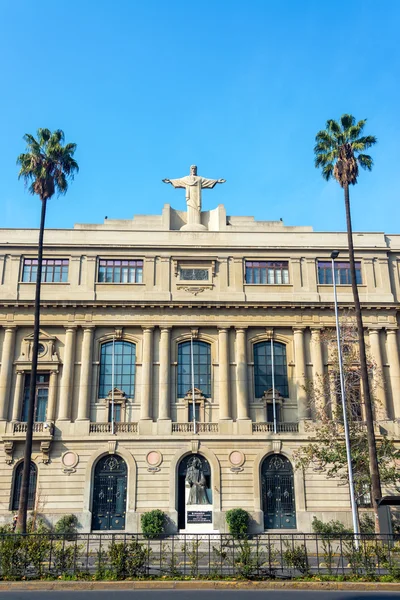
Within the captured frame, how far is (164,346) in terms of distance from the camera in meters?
38.9

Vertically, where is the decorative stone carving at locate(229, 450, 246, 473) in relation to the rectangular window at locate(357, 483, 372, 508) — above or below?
above

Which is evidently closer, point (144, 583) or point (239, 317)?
point (144, 583)

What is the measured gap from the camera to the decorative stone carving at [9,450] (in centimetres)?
3562

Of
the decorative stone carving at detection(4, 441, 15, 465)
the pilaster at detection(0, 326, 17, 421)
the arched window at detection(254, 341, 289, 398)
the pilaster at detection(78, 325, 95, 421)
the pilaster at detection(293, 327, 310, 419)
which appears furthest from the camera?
the arched window at detection(254, 341, 289, 398)

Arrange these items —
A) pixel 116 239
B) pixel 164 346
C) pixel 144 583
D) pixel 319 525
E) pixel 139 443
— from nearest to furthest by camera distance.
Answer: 1. pixel 144 583
2. pixel 319 525
3. pixel 139 443
4. pixel 164 346
5. pixel 116 239

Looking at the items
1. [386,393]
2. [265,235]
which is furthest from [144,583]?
[265,235]

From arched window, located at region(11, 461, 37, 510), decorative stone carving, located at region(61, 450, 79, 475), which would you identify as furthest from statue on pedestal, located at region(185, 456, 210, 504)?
arched window, located at region(11, 461, 37, 510)

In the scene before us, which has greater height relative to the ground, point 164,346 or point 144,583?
point 164,346

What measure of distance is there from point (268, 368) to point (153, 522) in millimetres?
12486

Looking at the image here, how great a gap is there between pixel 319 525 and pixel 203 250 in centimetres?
1935

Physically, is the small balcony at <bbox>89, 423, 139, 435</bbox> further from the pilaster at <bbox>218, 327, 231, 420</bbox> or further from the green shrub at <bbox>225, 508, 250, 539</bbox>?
the green shrub at <bbox>225, 508, 250, 539</bbox>

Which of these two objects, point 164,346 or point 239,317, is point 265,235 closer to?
point 239,317

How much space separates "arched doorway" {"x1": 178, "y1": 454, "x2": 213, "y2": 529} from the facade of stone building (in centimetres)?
9

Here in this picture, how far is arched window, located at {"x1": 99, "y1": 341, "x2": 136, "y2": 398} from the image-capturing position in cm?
3850
